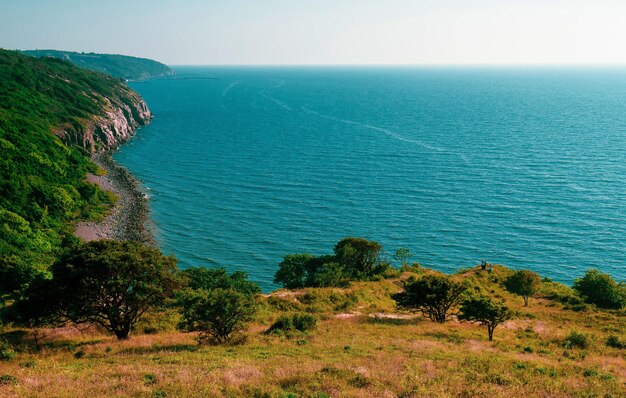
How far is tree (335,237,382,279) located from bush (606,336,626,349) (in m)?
32.5

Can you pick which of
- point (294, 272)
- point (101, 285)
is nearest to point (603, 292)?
point (294, 272)

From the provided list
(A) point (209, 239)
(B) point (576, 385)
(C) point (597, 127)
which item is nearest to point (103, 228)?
(A) point (209, 239)

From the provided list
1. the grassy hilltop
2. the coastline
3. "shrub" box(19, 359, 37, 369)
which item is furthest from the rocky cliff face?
"shrub" box(19, 359, 37, 369)

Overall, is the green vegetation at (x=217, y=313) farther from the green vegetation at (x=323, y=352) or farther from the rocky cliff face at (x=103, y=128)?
the rocky cliff face at (x=103, y=128)

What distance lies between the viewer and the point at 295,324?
4209 cm

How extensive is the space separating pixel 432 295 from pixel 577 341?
45.0 ft

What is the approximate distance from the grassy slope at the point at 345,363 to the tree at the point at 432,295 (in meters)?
1.97

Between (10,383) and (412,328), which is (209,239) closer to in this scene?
(412,328)

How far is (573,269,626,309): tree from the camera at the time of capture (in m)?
57.4

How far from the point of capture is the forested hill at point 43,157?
69.2m

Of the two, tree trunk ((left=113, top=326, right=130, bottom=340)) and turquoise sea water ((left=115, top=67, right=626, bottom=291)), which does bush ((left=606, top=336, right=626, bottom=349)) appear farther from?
tree trunk ((left=113, top=326, right=130, bottom=340))

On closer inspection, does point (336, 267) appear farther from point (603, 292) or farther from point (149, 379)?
point (149, 379)

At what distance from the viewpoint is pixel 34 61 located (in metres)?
193

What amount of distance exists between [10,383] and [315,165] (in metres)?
116
